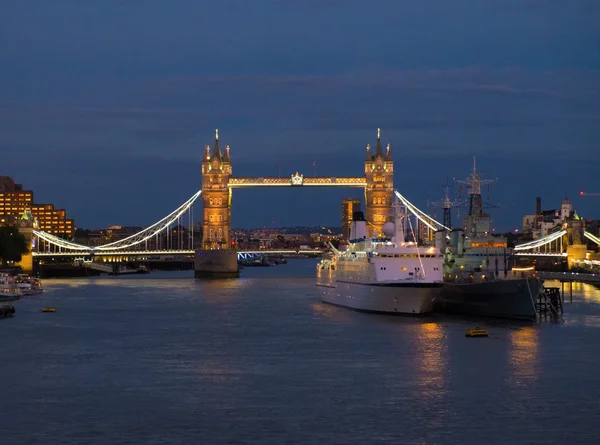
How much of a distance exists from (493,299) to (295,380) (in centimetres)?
2307

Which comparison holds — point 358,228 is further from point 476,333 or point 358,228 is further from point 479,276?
point 476,333

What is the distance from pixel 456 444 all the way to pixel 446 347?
54.5ft

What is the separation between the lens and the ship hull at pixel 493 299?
54219mm

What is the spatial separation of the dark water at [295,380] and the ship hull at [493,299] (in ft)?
6.17

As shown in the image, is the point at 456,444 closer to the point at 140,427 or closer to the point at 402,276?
the point at 140,427

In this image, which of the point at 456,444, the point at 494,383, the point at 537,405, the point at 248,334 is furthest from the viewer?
the point at 248,334

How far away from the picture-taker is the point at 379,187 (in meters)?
124

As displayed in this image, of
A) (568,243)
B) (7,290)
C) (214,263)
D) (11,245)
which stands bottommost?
(7,290)

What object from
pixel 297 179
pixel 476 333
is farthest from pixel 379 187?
pixel 476 333

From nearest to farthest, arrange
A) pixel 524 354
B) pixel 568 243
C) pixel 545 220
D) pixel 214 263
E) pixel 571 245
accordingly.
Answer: pixel 524 354 → pixel 214 263 → pixel 571 245 → pixel 568 243 → pixel 545 220

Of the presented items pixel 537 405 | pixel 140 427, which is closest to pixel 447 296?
pixel 537 405

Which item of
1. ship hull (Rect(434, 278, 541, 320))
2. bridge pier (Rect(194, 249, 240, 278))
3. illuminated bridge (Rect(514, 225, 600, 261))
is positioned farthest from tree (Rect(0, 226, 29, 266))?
ship hull (Rect(434, 278, 541, 320))

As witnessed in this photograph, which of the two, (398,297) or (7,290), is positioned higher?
(7,290)

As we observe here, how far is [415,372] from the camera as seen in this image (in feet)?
120
